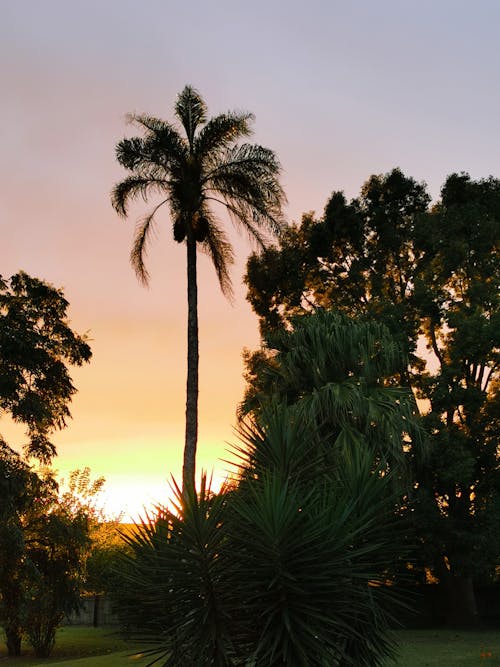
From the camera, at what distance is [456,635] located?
26234 mm

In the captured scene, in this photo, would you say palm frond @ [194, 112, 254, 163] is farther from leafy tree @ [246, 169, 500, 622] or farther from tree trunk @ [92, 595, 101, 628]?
tree trunk @ [92, 595, 101, 628]

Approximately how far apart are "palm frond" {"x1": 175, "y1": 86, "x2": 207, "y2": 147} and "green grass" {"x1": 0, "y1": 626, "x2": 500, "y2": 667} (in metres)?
17.3

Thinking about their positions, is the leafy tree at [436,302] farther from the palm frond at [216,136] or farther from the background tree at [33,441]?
the background tree at [33,441]

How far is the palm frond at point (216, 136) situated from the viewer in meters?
26.6

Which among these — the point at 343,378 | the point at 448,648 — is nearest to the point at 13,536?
the point at 343,378

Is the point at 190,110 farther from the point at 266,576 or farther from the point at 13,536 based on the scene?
the point at 266,576

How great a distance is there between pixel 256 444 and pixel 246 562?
169 cm

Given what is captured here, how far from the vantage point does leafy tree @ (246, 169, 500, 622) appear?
27.6m

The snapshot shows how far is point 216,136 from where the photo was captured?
2666 cm

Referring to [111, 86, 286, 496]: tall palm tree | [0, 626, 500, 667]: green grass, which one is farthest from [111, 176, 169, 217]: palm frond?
[0, 626, 500, 667]: green grass

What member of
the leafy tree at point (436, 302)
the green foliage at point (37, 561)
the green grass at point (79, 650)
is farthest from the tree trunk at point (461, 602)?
the green foliage at point (37, 561)

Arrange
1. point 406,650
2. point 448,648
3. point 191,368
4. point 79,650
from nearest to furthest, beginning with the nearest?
point 406,650
point 448,648
point 191,368
point 79,650

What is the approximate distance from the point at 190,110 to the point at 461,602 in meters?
22.4

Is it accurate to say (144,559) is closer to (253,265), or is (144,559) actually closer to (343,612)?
(343,612)
